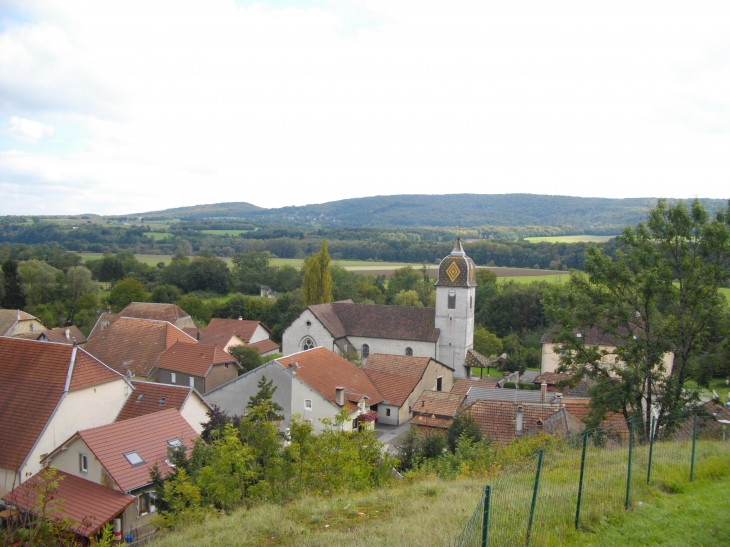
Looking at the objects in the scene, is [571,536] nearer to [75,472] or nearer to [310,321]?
[75,472]

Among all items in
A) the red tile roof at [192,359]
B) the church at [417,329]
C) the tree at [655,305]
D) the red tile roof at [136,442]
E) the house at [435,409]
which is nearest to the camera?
the tree at [655,305]

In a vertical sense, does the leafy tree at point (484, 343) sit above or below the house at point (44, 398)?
below

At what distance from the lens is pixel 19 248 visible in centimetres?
10981

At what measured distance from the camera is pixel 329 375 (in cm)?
3103

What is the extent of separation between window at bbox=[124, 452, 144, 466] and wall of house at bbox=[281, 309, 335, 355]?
2415cm

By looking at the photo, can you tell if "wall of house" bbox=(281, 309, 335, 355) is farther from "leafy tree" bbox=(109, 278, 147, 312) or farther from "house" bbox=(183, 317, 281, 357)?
"leafy tree" bbox=(109, 278, 147, 312)

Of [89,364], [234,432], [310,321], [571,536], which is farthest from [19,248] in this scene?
[571,536]

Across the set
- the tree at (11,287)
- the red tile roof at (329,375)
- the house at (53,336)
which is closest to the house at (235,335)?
the house at (53,336)

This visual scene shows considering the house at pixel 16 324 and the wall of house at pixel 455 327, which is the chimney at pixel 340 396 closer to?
the wall of house at pixel 455 327

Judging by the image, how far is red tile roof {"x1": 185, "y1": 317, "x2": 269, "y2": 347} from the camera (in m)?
48.2

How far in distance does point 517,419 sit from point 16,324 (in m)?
46.1

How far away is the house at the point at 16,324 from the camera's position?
49697 mm

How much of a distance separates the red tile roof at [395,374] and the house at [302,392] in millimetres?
1648

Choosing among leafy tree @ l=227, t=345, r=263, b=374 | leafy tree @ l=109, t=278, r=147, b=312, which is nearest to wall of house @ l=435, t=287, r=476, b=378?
leafy tree @ l=227, t=345, r=263, b=374
